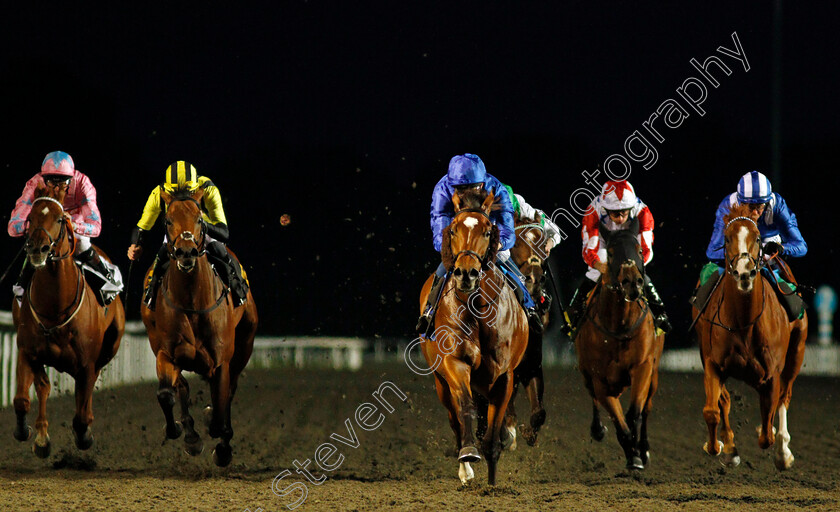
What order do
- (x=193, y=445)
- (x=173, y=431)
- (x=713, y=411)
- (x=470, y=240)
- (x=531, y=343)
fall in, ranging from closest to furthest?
1. (x=470, y=240)
2. (x=173, y=431)
3. (x=193, y=445)
4. (x=713, y=411)
5. (x=531, y=343)

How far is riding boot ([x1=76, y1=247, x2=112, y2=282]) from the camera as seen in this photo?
311 inches

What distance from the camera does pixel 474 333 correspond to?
21.7 ft

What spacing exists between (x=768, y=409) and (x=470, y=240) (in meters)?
2.81

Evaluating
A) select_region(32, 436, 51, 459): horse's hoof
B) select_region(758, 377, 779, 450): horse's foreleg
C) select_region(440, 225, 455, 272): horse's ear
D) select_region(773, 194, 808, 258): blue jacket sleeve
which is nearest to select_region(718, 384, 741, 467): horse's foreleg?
select_region(758, 377, 779, 450): horse's foreleg

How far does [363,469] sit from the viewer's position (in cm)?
812

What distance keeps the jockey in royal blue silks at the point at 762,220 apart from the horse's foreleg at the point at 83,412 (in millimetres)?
4806

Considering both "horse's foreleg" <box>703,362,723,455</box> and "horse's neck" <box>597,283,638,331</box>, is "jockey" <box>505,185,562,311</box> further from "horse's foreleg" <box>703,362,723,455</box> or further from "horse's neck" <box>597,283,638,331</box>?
"horse's foreleg" <box>703,362,723,455</box>

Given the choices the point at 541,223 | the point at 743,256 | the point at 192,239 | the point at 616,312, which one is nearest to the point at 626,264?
the point at 616,312

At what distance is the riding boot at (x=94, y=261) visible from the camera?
789 cm

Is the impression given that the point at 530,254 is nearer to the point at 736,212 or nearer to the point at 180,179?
the point at 736,212

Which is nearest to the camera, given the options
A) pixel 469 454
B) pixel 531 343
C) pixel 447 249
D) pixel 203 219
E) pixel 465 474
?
pixel 469 454

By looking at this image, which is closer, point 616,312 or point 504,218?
point 504,218

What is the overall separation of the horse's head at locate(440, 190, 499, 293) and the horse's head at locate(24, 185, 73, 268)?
9.04ft

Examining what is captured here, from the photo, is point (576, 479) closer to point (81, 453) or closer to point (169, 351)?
point (169, 351)
